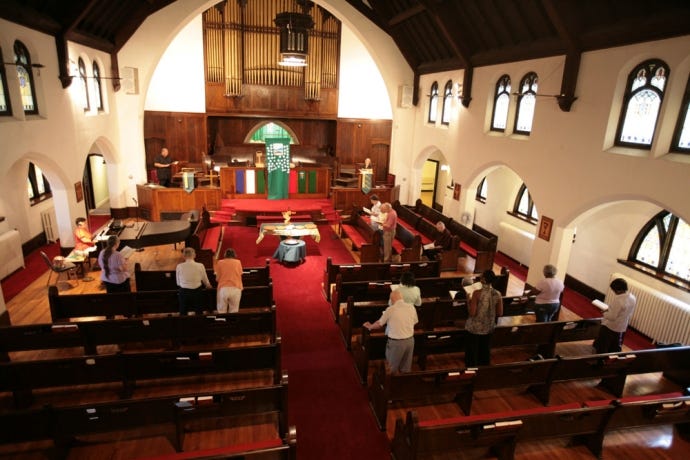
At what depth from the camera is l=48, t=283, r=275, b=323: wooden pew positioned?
6405 millimetres

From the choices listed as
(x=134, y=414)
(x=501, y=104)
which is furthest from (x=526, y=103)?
(x=134, y=414)

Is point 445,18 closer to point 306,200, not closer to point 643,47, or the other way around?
point 643,47

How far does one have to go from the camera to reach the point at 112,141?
13.1m

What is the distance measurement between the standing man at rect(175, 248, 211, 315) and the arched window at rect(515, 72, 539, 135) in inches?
291

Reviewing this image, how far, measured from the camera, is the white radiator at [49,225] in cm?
1139

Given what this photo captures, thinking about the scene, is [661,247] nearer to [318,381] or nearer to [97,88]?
[318,381]

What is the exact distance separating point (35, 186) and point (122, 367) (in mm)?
8930

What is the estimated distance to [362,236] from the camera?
39.3 ft

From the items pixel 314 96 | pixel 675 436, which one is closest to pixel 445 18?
pixel 314 96

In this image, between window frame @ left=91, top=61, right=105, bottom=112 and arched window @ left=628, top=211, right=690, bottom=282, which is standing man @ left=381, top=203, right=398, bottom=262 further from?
window frame @ left=91, top=61, right=105, bottom=112

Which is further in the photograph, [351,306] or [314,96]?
[314,96]

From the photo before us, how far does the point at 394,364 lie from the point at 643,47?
6.13m

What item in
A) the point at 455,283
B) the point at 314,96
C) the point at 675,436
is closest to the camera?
the point at 675,436

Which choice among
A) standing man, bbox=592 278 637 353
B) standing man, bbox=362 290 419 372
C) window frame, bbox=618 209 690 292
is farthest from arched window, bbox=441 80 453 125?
standing man, bbox=362 290 419 372
